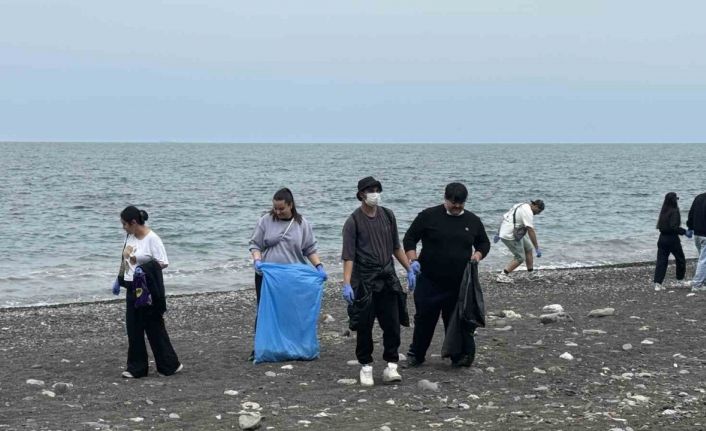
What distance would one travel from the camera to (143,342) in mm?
9594

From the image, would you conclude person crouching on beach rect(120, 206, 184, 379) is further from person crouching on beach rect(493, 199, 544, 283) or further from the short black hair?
person crouching on beach rect(493, 199, 544, 283)

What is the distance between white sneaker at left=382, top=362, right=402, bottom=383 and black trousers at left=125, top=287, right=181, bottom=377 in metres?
2.31

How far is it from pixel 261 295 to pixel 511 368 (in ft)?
8.81

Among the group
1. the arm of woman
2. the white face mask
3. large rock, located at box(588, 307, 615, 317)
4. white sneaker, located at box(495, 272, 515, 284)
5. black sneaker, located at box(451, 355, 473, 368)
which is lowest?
white sneaker, located at box(495, 272, 515, 284)

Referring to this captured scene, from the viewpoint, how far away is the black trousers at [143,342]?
9547mm

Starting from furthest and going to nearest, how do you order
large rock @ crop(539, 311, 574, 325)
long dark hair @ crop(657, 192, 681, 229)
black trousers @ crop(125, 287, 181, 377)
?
1. long dark hair @ crop(657, 192, 681, 229)
2. large rock @ crop(539, 311, 574, 325)
3. black trousers @ crop(125, 287, 181, 377)

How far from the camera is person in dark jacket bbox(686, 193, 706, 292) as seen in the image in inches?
570

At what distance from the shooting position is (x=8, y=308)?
16859mm

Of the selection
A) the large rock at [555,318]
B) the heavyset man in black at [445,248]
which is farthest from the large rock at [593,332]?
the heavyset man in black at [445,248]

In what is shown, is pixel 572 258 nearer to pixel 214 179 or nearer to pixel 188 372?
pixel 188 372

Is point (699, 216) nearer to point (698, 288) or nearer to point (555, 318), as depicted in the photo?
point (698, 288)

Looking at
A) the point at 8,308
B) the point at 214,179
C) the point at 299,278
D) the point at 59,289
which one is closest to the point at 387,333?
the point at 299,278

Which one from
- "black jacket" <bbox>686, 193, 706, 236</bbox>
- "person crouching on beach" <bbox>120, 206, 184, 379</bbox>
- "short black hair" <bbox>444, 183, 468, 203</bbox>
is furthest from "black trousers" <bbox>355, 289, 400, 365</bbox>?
"black jacket" <bbox>686, 193, 706, 236</bbox>

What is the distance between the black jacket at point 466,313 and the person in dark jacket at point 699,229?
6.56 metres
